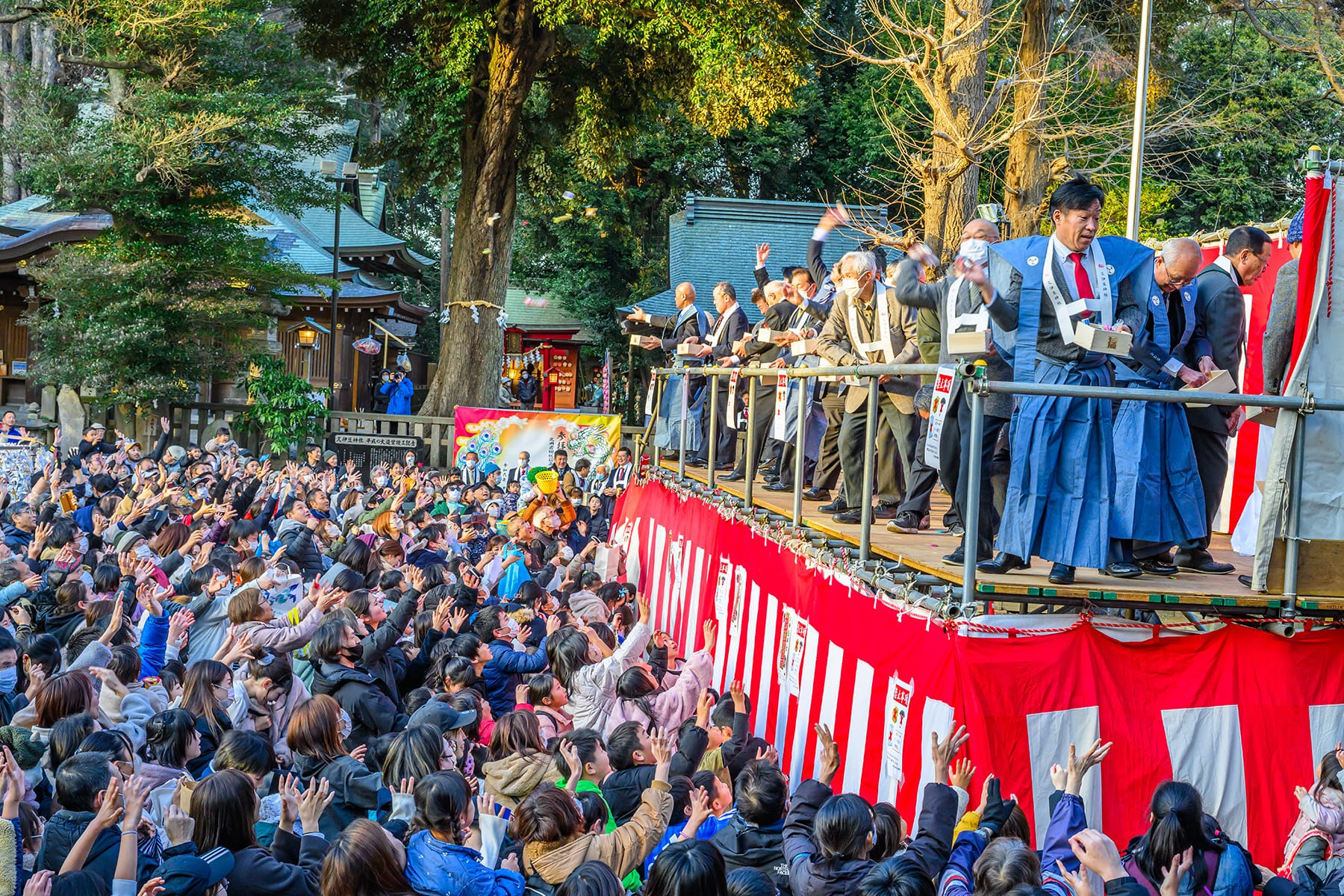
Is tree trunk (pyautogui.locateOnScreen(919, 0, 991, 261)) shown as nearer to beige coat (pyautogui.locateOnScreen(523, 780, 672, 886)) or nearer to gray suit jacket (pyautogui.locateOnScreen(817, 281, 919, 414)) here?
gray suit jacket (pyautogui.locateOnScreen(817, 281, 919, 414))

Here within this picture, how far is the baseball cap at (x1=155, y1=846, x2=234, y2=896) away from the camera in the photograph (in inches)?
140

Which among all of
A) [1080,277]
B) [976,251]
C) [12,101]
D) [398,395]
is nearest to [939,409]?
[976,251]

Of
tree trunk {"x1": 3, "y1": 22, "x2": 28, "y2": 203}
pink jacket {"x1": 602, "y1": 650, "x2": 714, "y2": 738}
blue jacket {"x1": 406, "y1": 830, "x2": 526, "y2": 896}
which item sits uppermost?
tree trunk {"x1": 3, "y1": 22, "x2": 28, "y2": 203}

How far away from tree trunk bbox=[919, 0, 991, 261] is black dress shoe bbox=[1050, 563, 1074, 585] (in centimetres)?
706

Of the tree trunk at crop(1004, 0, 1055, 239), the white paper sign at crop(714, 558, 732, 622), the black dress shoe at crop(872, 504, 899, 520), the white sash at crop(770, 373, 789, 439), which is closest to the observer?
the black dress shoe at crop(872, 504, 899, 520)

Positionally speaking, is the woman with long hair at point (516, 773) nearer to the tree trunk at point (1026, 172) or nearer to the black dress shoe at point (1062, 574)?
the black dress shoe at point (1062, 574)

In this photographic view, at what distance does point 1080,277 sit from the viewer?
4996mm

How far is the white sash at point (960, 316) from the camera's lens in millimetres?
5398

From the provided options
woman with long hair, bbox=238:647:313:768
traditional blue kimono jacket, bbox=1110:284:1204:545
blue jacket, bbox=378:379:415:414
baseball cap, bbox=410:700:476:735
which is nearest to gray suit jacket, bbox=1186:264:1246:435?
traditional blue kimono jacket, bbox=1110:284:1204:545

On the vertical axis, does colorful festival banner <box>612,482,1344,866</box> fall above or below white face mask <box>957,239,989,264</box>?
below

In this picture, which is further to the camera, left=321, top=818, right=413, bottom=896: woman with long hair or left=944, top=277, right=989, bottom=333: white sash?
left=944, top=277, right=989, bottom=333: white sash

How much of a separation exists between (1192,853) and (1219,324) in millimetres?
2704

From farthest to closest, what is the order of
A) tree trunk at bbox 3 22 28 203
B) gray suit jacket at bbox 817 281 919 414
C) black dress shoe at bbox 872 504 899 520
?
tree trunk at bbox 3 22 28 203, black dress shoe at bbox 872 504 899 520, gray suit jacket at bbox 817 281 919 414

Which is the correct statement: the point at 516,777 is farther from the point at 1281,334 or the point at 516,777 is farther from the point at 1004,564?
the point at 1281,334
